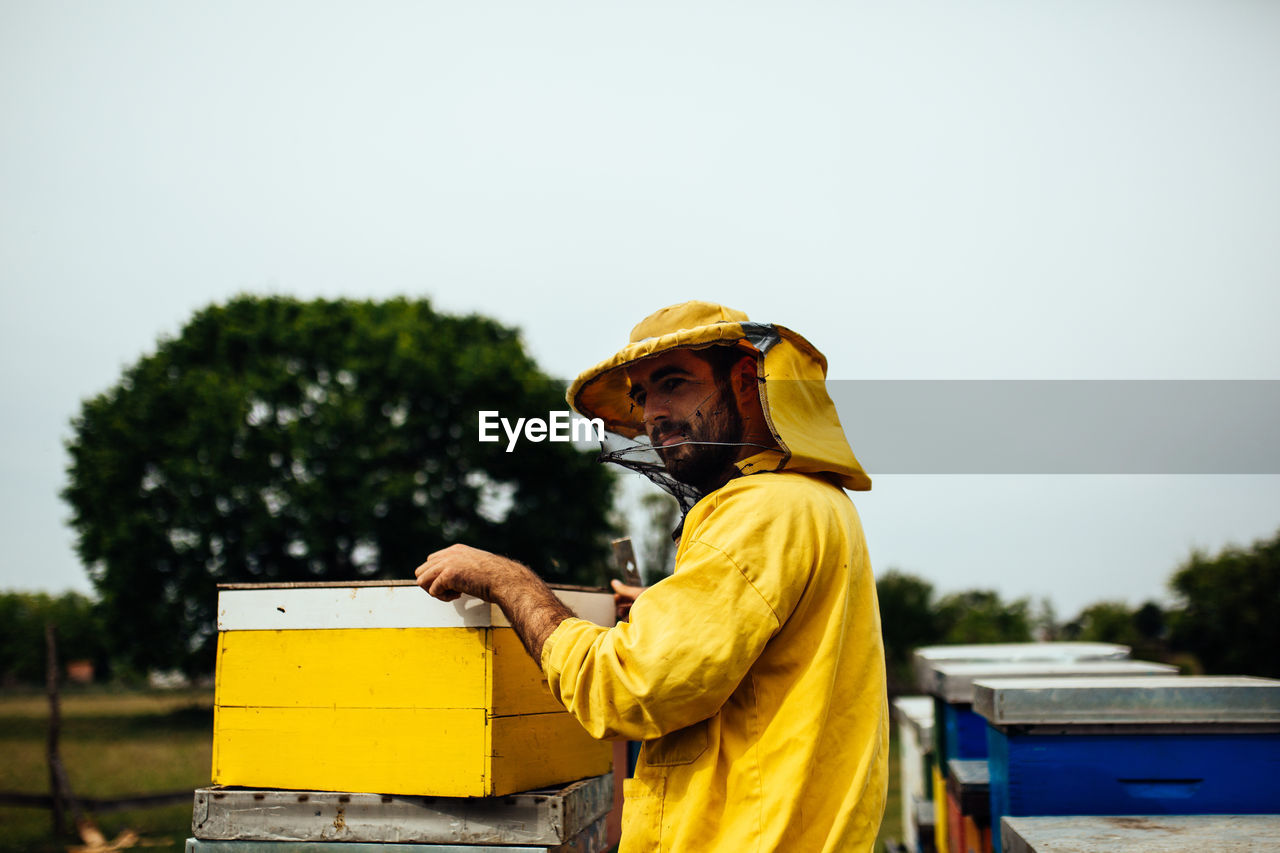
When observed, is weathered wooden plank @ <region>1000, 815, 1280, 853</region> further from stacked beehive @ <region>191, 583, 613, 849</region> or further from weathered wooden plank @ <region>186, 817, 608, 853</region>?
stacked beehive @ <region>191, 583, 613, 849</region>

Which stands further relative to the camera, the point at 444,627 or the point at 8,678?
the point at 8,678

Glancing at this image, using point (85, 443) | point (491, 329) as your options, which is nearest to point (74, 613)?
point (85, 443)

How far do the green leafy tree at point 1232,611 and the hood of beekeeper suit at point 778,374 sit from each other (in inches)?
413

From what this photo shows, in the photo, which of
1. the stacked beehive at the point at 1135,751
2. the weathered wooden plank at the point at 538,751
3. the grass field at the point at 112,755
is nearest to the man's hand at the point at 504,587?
the weathered wooden plank at the point at 538,751

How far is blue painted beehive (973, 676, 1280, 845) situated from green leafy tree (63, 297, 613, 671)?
618 inches

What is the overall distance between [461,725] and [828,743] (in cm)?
85

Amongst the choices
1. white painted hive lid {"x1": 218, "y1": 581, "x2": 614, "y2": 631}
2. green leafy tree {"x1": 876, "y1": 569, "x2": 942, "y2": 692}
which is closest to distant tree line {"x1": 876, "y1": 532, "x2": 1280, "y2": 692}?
white painted hive lid {"x1": 218, "y1": 581, "x2": 614, "y2": 631}

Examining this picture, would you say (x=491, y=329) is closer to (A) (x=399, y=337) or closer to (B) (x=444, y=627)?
(A) (x=399, y=337)

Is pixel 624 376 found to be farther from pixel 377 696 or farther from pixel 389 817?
pixel 389 817

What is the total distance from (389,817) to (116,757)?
15.7 metres

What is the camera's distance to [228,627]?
2.26 m

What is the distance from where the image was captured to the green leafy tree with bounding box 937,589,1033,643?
22938mm

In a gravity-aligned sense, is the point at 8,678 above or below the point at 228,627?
below

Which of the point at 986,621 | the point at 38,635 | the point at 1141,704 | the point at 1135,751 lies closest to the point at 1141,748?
the point at 1135,751
